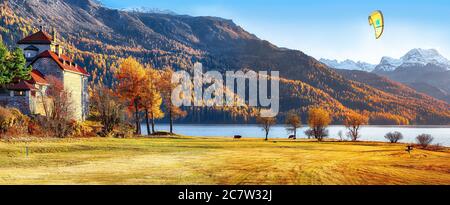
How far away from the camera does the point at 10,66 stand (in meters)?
67.2

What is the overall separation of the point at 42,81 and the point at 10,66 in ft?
29.4

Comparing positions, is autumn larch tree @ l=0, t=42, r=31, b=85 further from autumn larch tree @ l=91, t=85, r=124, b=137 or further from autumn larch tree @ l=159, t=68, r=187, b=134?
autumn larch tree @ l=159, t=68, r=187, b=134

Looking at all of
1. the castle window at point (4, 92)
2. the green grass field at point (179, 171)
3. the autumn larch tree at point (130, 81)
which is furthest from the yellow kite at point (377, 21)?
the autumn larch tree at point (130, 81)

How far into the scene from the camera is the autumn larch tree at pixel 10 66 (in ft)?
214

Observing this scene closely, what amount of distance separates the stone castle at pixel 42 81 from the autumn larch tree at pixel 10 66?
2.01m

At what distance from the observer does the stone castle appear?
230ft

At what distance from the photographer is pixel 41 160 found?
38406 mm

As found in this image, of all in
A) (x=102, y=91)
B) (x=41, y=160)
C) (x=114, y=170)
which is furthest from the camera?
(x=102, y=91)

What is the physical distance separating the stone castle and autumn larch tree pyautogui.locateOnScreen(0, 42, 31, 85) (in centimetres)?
201

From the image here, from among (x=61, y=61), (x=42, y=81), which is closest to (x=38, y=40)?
(x=61, y=61)

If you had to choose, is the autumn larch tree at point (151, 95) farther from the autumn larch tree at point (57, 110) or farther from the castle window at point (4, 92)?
the castle window at point (4, 92)

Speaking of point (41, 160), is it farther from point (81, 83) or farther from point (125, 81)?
point (81, 83)

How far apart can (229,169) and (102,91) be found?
50.1 metres
